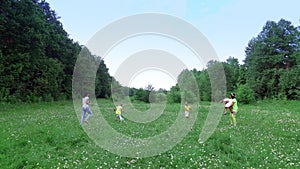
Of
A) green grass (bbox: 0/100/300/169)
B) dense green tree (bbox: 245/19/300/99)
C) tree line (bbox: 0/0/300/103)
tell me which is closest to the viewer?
green grass (bbox: 0/100/300/169)

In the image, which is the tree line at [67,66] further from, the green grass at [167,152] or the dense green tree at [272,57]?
the green grass at [167,152]

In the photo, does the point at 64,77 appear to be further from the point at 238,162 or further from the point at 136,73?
the point at 238,162

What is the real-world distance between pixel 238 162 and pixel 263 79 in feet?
184

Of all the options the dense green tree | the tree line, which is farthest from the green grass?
Answer: the dense green tree

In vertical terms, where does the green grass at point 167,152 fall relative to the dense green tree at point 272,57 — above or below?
below

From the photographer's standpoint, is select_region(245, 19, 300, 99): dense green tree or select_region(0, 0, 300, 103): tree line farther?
select_region(245, 19, 300, 99): dense green tree

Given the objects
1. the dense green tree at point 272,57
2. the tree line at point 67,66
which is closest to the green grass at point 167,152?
the tree line at point 67,66

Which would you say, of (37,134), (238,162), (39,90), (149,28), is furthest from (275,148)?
(39,90)

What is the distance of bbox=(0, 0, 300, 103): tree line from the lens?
24375 millimetres

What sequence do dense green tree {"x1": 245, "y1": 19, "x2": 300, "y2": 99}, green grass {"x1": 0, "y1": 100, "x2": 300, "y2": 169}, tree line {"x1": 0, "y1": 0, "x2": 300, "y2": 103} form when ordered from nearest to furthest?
green grass {"x1": 0, "y1": 100, "x2": 300, "y2": 169} → tree line {"x1": 0, "y1": 0, "x2": 300, "y2": 103} → dense green tree {"x1": 245, "y1": 19, "x2": 300, "y2": 99}

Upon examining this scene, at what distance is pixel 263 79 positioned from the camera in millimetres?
55938

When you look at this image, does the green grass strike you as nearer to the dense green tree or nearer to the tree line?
the tree line

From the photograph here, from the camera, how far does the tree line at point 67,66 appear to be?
24375 millimetres

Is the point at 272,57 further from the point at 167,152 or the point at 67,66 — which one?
the point at 167,152
